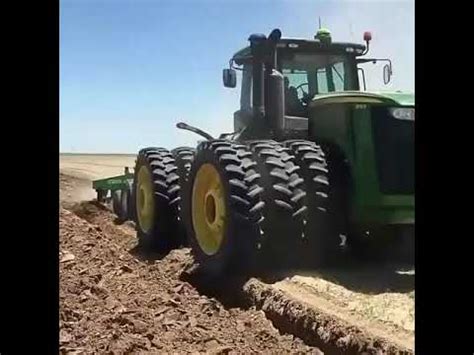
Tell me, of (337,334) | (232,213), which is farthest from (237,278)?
(337,334)

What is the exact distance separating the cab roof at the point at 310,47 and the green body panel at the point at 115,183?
324 cm

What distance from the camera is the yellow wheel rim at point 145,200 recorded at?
21.1 feet

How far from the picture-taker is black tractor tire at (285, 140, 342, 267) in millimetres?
4691

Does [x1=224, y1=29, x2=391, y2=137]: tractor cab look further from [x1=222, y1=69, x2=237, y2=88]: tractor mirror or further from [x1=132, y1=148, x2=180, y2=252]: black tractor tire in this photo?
[x1=132, y1=148, x2=180, y2=252]: black tractor tire

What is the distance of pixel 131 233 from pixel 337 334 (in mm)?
4453

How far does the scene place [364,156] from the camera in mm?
4750

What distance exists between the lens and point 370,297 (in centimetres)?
407

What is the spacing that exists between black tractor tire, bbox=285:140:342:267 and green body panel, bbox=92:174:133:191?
14.9 feet

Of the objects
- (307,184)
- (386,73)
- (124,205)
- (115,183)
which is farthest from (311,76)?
(115,183)

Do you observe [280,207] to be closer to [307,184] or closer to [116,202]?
[307,184]

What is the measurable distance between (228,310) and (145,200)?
2.38 meters

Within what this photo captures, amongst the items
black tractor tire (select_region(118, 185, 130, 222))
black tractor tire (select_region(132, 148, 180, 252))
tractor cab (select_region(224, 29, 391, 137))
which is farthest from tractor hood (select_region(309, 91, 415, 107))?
black tractor tire (select_region(118, 185, 130, 222))
